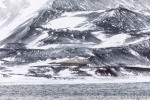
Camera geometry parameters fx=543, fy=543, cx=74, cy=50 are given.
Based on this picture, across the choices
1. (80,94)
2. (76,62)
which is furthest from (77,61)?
(80,94)

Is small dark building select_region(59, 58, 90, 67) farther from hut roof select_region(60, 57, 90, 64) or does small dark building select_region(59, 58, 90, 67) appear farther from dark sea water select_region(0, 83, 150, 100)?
dark sea water select_region(0, 83, 150, 100)

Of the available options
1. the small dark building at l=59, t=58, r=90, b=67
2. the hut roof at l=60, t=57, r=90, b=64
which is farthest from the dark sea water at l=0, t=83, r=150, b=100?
the hut roof at l=60, t=57, r=90, b=64

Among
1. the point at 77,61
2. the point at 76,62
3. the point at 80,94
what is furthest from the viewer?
the point at 77,61

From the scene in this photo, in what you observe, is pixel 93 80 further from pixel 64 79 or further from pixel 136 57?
pixel 136 57

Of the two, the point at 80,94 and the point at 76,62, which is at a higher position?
the point at 80,94

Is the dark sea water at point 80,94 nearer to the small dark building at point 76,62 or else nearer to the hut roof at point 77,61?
the small dark building at point 76,62

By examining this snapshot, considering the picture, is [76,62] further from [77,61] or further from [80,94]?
[80,94]

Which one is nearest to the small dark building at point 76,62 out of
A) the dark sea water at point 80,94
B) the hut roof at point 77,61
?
the hut roof at point 77,61

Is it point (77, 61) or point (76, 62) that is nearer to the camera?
point (76, 62)

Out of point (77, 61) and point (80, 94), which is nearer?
point (80, 94)

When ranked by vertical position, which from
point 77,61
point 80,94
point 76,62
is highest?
point 80,94

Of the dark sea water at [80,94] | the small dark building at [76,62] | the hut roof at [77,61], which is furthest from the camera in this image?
the hut roof at [77,61]

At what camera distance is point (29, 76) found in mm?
157125

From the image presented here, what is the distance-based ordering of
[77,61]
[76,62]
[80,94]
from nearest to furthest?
[80,94] → [76,62] → [77,61]
